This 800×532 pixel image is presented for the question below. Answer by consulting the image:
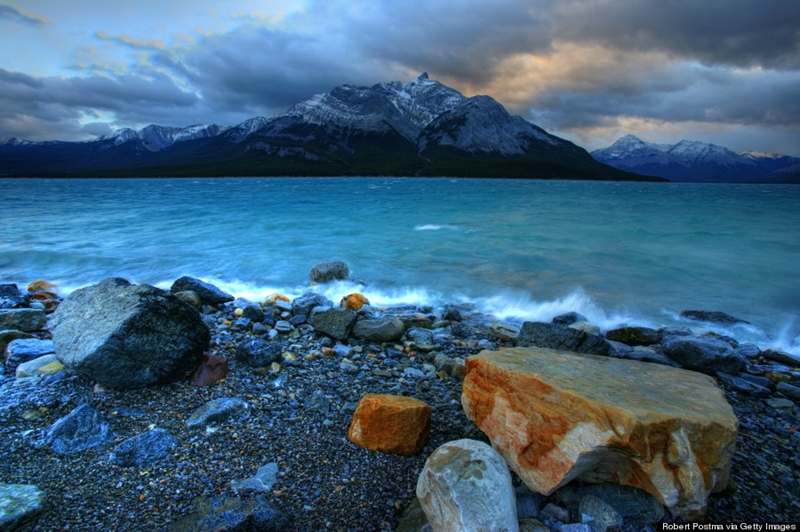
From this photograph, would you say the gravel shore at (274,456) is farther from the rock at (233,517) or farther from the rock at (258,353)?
the rock at (258,353)

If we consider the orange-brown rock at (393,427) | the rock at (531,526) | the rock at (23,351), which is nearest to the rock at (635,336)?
the orange-brown rock at (393,427)

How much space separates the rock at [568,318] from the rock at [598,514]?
652 centimetres

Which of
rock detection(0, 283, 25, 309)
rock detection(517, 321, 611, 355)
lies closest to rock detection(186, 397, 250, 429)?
rock detection(517, 321, 611, 355)

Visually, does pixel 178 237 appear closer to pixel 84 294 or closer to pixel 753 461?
pixel 84 294

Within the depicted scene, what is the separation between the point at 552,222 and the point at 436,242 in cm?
1390

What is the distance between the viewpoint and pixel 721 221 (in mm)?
33656

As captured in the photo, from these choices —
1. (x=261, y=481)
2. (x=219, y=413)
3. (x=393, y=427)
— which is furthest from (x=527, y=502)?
(x=219, y=413)

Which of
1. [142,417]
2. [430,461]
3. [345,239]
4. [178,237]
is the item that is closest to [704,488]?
[430,461]

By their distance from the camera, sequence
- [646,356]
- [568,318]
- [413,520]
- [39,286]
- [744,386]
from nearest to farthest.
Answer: [413,520] < [744,386] < [646,356] < [568,318] < [39,286]

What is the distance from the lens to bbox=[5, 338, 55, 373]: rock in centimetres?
570

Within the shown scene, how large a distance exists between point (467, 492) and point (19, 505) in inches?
148

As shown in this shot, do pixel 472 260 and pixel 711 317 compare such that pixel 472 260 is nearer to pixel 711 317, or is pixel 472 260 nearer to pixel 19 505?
pixel 711 317

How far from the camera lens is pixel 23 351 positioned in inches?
231

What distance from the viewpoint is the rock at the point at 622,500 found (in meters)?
3.35
